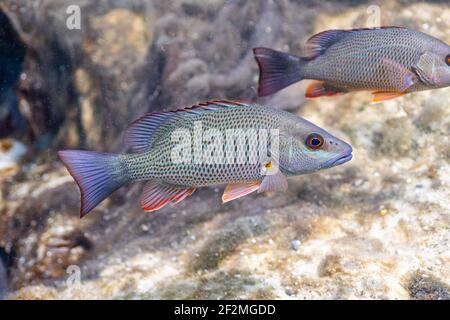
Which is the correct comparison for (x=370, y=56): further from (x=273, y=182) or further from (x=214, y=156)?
(x=214, y=156)

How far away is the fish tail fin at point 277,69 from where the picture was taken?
3266mm

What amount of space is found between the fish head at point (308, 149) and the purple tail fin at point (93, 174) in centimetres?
118

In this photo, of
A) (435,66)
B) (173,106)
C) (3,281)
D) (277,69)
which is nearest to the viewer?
(435,66)

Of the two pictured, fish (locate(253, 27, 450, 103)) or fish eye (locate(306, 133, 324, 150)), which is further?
fish (locate(253, 27, 450, 103))

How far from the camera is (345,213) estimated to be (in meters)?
4.00

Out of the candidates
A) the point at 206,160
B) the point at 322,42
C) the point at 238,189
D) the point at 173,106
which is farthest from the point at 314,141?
the point at 173,106

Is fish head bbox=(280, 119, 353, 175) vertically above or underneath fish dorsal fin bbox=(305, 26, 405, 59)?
underneath

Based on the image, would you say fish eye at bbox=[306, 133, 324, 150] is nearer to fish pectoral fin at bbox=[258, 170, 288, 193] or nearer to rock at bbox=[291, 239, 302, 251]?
fish pectoral fin at bbox=[258, 170, 288, 193]

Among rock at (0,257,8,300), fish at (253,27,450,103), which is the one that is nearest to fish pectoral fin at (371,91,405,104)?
fish at (253,27,450,103)

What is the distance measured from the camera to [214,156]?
9.14 feet

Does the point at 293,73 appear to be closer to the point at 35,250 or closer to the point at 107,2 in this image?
the point at 107,2

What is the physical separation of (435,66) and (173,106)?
2659mm

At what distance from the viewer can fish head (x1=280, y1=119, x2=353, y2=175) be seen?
9.34 feet

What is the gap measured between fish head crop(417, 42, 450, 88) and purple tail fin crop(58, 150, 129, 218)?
238 centimetres
